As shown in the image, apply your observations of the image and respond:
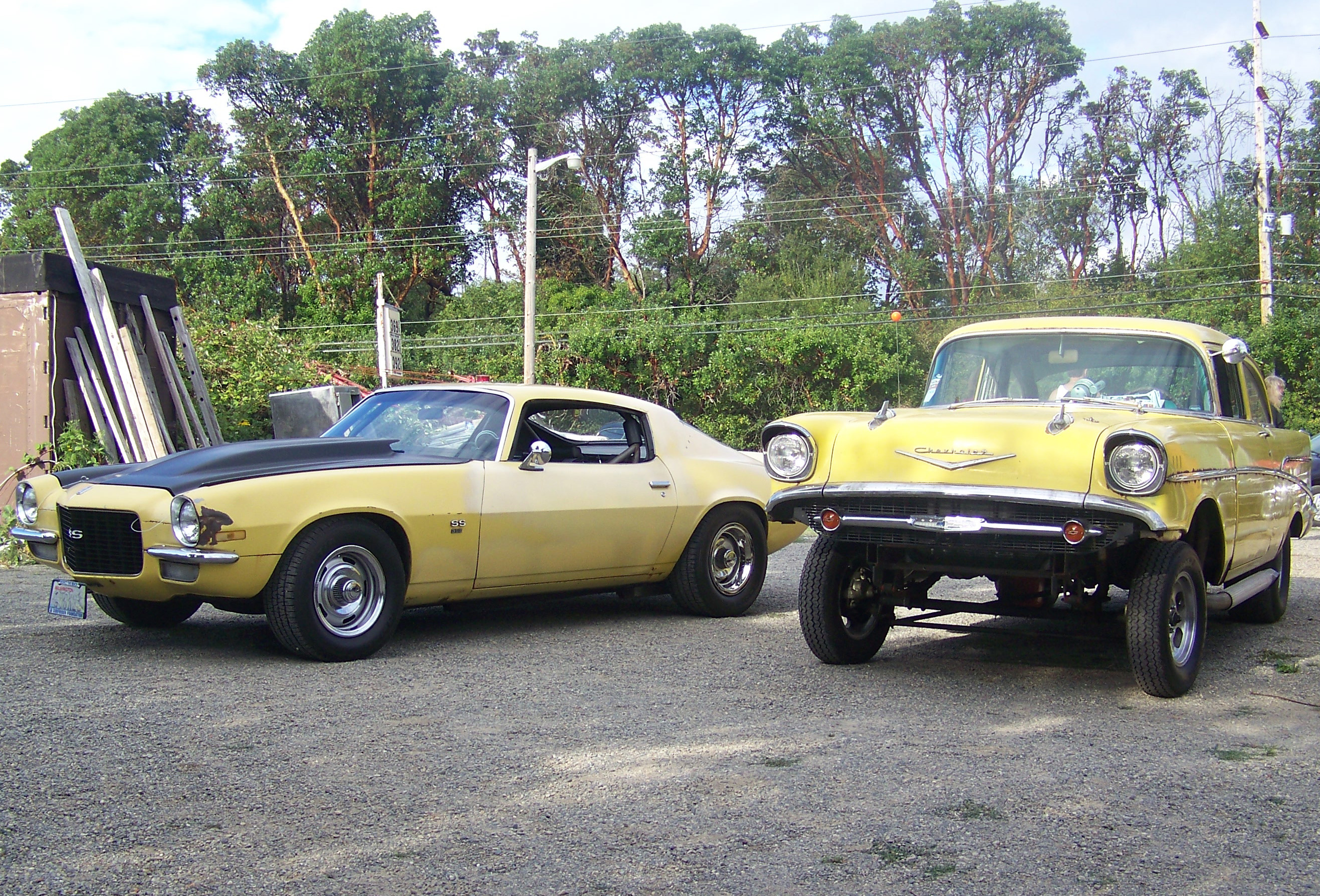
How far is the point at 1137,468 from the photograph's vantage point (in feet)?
16.1

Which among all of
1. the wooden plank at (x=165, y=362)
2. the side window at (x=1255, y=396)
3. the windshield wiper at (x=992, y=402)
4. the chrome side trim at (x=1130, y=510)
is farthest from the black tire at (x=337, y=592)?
the wooden plank at (x=165, y=362)

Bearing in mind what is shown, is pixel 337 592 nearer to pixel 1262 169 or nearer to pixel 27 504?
pixel 27 504

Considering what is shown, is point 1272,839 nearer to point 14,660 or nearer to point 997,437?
point 997,437

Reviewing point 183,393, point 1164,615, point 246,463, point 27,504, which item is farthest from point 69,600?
point 183,393

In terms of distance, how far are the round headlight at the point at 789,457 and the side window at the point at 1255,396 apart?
2.90 m

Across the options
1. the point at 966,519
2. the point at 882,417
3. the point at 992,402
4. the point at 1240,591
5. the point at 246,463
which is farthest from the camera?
the point at 992,402

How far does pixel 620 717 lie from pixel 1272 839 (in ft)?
7.97

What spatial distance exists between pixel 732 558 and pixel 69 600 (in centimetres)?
400

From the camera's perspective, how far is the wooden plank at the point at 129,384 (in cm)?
1080

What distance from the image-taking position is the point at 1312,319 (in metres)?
35.7

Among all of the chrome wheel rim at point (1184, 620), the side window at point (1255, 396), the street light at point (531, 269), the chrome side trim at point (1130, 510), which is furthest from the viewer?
the street light at point (531, 269)

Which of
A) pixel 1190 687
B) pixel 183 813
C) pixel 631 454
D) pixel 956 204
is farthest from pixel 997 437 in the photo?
pixel 956 204

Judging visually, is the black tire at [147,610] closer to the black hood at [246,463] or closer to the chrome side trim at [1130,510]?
the black hood at [246,463]

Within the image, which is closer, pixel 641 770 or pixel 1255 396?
pixel 641 770
